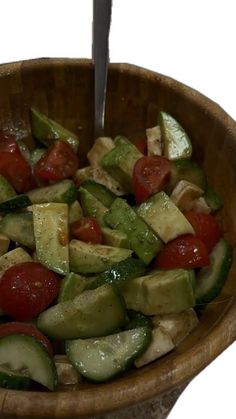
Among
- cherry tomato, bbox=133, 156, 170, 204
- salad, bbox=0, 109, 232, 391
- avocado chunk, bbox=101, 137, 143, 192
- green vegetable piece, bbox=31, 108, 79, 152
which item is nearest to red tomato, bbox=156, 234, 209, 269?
salad, bbox=0, 109, 232, 391

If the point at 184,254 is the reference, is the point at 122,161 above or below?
above

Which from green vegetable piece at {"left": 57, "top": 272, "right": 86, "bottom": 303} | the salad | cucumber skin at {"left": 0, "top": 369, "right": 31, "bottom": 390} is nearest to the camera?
cucumber skin at {"left": 0, "top": 369, "right": 31, "bottom": 390}

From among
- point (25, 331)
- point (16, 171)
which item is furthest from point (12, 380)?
point (16, 171)

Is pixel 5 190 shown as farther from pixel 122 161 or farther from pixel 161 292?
pixel 161 292

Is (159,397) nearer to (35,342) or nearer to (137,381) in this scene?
(137,381)

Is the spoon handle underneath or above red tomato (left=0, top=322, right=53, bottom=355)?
above

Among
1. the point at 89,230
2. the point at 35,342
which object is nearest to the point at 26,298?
the point at 35,342

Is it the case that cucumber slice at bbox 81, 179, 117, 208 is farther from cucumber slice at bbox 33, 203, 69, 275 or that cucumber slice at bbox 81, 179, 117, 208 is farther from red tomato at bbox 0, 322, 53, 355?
red tomato at bbox 0, 322, 53, 355
